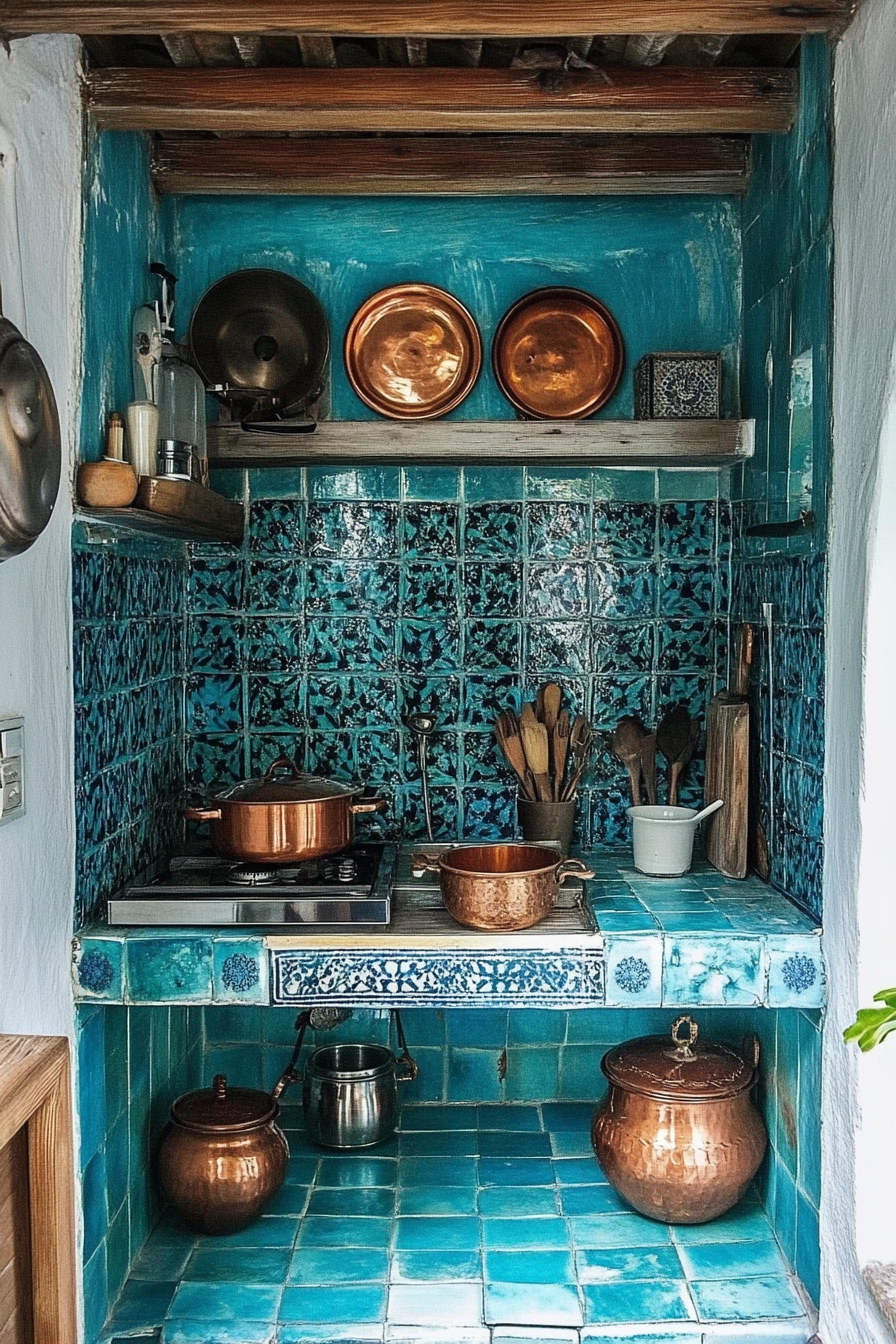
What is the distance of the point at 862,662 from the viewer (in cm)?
188

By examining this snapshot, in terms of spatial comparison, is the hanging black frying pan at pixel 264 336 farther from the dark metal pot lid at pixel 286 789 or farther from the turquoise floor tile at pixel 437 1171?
the turquoise floor tile at pixel 437 1171

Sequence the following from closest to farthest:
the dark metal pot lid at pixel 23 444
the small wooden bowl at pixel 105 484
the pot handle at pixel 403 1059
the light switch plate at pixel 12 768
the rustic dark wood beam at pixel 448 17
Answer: the dark metal pot lid at pixel 23 444 < the light switch plate at pixel 12 768 < the rustic dark wood beam at pixel 448 17 < the small wooden bowl at pixel 105 484 < the pot handle at pixel 403 1059

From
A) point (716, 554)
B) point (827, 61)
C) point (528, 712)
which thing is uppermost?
point (827, 61)

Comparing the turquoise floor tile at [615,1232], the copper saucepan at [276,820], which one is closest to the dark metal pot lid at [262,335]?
the copper saucepan at [276,820]

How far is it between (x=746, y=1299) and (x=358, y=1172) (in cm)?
87

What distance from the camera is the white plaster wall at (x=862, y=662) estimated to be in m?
1.81

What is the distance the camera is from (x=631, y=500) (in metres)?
2.87

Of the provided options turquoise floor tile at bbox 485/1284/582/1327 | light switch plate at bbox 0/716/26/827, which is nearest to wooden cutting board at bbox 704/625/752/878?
turquoise floor tile at bbox 485/1284/582/1327

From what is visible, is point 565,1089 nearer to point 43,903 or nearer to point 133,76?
point 43,903

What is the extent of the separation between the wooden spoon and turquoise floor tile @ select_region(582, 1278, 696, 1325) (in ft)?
3.31

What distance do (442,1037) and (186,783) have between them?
33.5 inches

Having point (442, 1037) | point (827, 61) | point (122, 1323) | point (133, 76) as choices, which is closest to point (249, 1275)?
point (122, 1323)

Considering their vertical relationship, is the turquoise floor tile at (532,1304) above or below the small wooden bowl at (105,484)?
below

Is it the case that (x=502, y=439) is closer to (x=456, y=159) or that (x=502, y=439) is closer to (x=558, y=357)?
(x=558, y=357)
